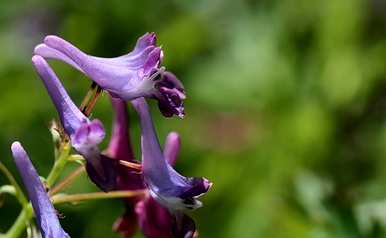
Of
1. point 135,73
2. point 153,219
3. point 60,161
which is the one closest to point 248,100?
point 153,219

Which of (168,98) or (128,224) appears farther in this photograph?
(128,224)

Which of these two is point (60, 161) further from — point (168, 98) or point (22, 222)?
point (168, 98)

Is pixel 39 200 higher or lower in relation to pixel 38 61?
lower

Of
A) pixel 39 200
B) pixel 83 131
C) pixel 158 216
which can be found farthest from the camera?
pixel 158 216

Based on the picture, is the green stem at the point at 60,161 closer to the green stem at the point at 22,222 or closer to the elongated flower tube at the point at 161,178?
the green stem at the point at 22,222

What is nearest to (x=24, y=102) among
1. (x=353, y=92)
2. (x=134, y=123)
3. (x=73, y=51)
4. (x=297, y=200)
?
(x=134, y=123)

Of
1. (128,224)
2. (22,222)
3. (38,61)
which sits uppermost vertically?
(38,61)

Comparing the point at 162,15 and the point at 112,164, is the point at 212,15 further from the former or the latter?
the point at 112,164

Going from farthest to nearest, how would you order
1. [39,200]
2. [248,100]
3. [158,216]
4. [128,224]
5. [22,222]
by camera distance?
[248,100] < [128,224] < [158,216] < [22,222] < [39,200]
